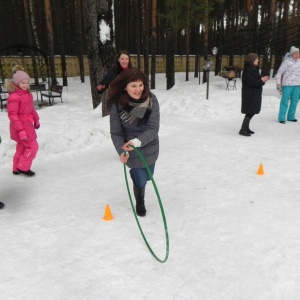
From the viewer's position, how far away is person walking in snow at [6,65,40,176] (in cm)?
439

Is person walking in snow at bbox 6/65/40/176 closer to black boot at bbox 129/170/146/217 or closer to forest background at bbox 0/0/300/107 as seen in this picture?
black boot at bbox 129/170/146/217

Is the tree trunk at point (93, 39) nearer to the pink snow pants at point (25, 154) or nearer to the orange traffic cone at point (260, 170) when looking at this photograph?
the pink snow pants at point (25, 154)

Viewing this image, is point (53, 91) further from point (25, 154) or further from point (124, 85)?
point (124, 85)

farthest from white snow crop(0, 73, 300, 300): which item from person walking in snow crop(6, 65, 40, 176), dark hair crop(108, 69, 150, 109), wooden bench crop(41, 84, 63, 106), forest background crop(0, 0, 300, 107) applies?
wooden bench crop(41, 84, 63, 106)

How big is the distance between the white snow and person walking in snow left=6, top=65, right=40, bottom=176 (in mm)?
326

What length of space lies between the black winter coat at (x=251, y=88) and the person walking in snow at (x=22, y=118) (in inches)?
172

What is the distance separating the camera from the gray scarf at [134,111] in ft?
9.91

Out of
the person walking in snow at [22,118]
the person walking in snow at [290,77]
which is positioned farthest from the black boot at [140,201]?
the person walking in snow at [290,77]

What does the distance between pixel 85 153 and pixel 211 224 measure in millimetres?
3582

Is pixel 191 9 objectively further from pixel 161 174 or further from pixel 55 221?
pixel 55 221

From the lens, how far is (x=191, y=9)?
58.6 ft

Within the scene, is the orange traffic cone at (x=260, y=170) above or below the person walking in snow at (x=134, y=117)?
below

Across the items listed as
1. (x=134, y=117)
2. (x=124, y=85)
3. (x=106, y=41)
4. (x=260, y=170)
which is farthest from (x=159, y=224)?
(x=106, y=41)

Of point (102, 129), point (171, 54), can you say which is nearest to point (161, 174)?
point (102, 129)
